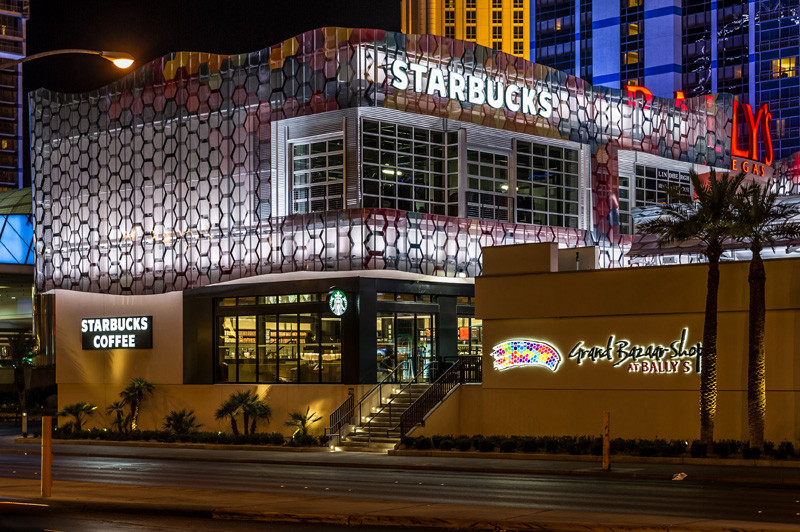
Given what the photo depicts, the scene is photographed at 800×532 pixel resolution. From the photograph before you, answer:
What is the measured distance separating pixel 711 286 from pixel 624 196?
23658mm

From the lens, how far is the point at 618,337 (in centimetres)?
3775

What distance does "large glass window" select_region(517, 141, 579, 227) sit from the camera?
5128 centimetres

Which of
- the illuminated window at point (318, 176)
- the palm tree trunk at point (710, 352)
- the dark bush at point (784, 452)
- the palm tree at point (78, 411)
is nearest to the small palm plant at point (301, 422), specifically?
the illuminated window at point (318, 176)

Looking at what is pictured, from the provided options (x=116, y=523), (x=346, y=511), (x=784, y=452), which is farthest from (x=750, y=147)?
(x=116, y=523)

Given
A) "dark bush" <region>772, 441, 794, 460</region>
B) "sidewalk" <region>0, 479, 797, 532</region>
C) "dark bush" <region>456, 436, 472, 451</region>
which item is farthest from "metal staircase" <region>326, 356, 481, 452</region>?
"sidewalk" <region>0, 479, 797, 532</region>

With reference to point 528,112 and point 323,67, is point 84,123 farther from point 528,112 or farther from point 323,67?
point 528,112

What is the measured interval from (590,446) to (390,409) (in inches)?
395

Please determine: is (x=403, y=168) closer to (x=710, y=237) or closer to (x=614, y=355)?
(x=614, y=355)

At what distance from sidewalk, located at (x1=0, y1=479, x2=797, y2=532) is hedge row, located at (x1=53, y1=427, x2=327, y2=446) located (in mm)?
17557

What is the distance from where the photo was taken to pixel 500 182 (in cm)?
5012

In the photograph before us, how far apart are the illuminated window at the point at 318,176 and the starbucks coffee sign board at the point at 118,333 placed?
8941 mm

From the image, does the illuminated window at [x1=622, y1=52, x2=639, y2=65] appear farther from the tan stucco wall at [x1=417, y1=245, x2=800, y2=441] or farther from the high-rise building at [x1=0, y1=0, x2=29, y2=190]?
the tan stucco wall at [x1=417, y1=245, x2=800, y2=441]

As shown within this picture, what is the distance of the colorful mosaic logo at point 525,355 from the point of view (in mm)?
39125

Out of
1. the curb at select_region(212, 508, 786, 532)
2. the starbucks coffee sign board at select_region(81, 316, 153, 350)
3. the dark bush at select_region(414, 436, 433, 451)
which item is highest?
the starbucks coffee sign board at select_region(81, 316, 153, 350)
